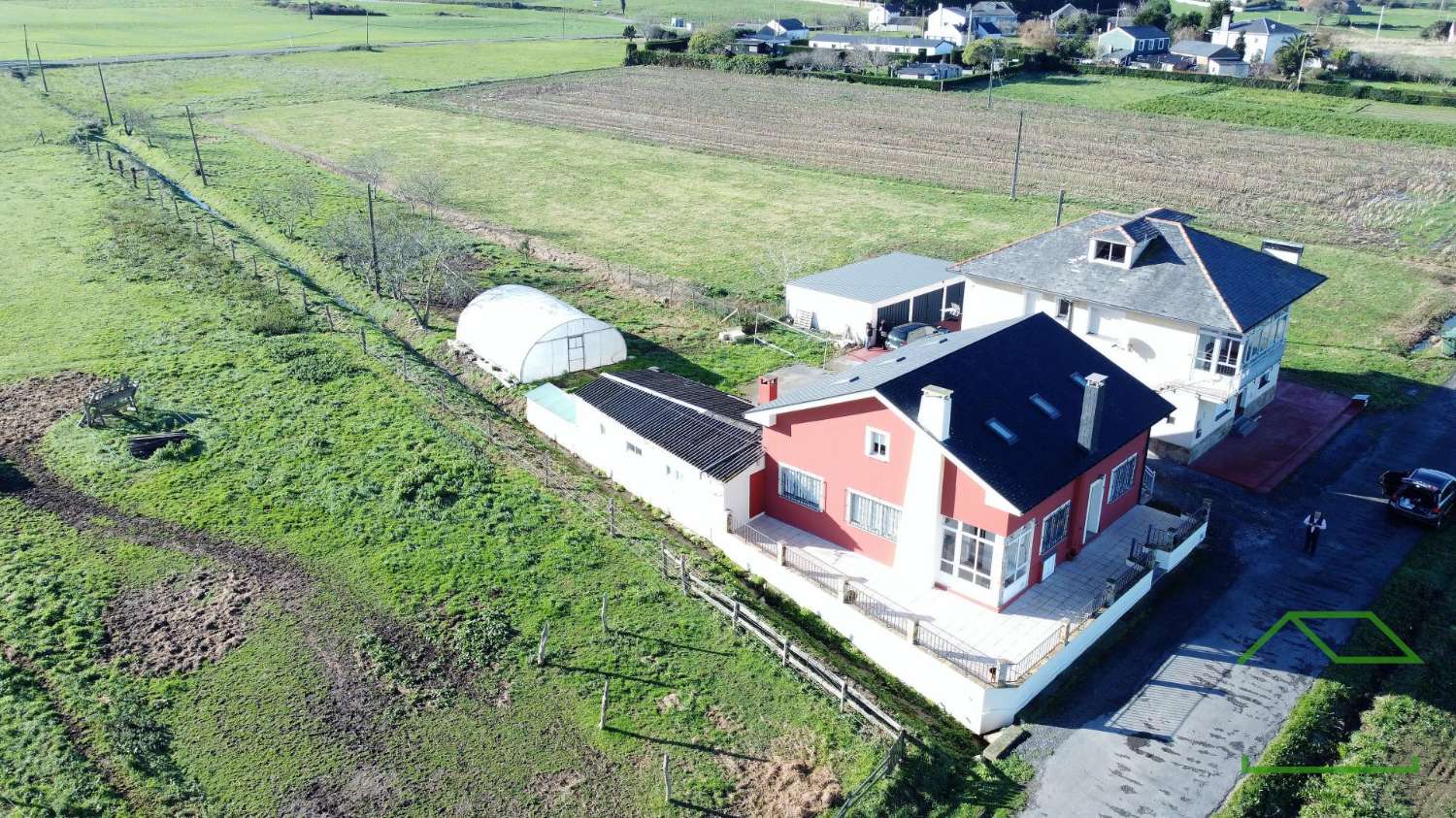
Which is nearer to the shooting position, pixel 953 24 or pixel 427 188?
pixel 427 188

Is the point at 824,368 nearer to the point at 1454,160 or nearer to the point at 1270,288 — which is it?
the point at 1270,288

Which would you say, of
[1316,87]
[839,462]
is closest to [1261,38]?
[1316,87]

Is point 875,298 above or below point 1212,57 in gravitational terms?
below

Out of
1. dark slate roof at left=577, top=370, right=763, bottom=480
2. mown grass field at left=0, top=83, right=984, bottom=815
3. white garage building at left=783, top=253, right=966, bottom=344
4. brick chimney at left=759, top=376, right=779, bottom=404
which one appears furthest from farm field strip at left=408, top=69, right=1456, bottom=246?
mown grass field at left=0, top=83, right=984, bottom=815

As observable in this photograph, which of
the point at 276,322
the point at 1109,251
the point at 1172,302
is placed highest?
the point at 1109,251

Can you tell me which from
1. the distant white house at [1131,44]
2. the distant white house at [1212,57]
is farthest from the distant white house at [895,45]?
the distant white house at [1212,57]

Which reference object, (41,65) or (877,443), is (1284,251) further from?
(41,65)

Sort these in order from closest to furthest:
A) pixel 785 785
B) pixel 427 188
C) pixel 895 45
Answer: pixel 785 785 → pixel 427 188 → pixel 895 45

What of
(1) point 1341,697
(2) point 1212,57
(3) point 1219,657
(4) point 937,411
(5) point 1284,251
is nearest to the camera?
(1) point 1341,697
